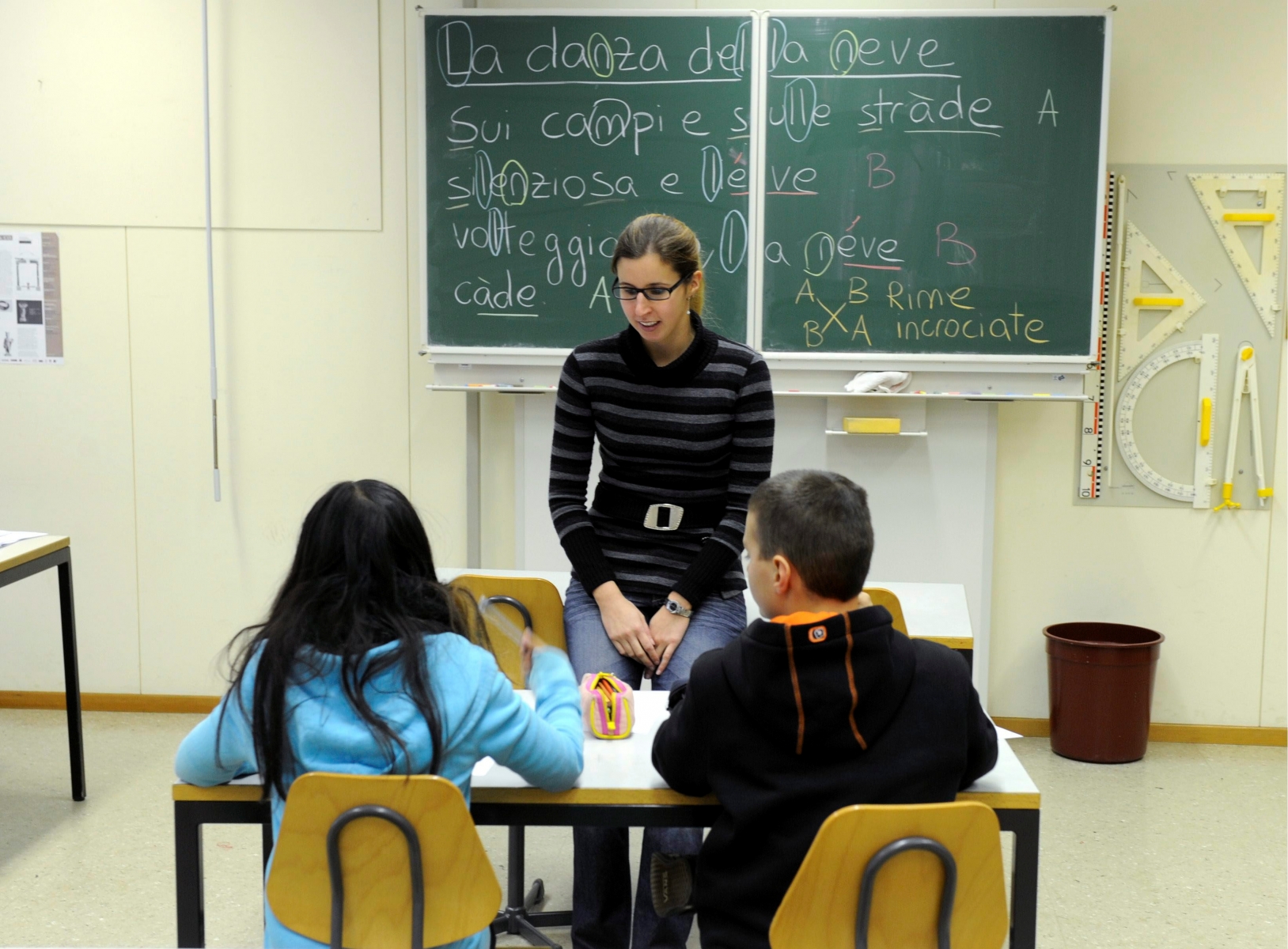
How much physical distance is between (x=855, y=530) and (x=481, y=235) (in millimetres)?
2290

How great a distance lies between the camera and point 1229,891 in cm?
271

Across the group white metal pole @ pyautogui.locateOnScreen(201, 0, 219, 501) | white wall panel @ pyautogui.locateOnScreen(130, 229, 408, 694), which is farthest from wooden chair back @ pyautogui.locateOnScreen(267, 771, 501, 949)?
white metal pole @ pyautogui.locateOnScreen(201, 0, 219, 501)

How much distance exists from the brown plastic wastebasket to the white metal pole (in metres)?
2.80

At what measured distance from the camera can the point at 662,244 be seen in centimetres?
208

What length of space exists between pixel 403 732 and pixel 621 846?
0.86 meters

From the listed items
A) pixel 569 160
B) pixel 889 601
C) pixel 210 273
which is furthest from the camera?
pixel 210 273

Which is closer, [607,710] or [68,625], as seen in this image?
[607,710]

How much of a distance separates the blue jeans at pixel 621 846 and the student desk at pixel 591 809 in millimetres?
520

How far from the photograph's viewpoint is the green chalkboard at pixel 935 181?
3.31 m

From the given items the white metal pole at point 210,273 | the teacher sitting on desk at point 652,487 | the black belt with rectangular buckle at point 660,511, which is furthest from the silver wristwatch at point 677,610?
the white metal pole at point 210,273

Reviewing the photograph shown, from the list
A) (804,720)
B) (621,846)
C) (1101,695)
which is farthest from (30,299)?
(1101,695)

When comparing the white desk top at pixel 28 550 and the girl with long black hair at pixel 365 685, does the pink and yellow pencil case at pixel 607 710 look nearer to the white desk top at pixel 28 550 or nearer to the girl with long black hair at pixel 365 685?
the girl with long black hair at pixel 365 685

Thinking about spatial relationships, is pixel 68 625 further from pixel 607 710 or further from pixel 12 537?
pixel 607 710

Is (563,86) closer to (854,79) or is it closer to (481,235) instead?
(481,235)
